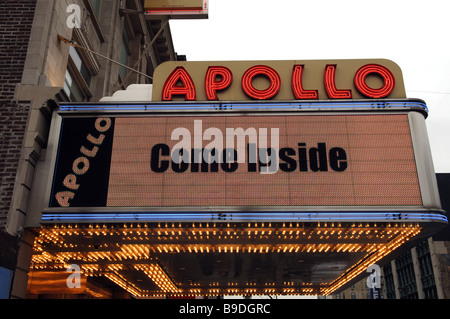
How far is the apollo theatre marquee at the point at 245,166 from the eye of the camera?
11.9 metres

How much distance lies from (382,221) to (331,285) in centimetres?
1082

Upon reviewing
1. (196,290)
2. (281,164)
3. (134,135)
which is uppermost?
(134,135)

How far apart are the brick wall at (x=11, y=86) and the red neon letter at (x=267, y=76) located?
6.82 meters

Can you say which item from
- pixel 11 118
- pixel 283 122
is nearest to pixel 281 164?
pixel 283 122

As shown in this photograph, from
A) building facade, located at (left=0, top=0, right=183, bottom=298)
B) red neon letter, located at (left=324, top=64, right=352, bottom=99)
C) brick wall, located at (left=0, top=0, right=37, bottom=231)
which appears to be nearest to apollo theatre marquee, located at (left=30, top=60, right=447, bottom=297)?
red neon letter, located at (left=324, top=64, right=352, bottom=99)

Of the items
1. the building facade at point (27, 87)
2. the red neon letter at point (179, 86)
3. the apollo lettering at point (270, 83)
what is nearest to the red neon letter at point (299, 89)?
the apollo lettering at point (270, 83)

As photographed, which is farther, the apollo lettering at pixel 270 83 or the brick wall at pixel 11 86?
the apollo lettering at pixel 270 83

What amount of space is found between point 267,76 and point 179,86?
289 centimetres

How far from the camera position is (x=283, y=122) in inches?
509

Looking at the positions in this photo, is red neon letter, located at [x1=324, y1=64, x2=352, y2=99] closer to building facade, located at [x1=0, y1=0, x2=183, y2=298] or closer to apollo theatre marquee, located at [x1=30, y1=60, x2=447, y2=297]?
apollo theatre marquee, located at [x1=30, y1=60, x2=447, y2=297]

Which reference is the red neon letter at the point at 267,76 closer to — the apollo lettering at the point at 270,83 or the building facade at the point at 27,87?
the apollo lettering at the point at 270,83

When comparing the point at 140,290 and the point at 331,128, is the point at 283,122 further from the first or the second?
the point at 140,290

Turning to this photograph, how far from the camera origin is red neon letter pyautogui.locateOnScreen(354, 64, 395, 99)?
13.4 meters
